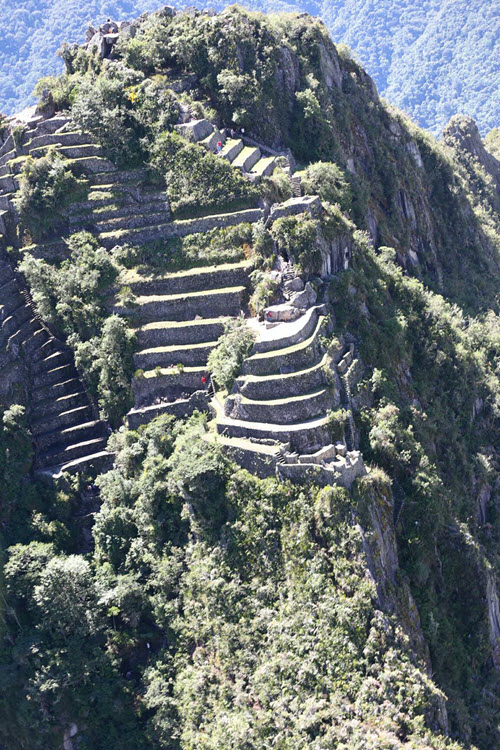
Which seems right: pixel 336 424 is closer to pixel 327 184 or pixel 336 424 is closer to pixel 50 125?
pixel 327 184

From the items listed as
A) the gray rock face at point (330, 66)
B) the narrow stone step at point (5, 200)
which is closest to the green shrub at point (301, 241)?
the narrow stone step at point (5, 200)

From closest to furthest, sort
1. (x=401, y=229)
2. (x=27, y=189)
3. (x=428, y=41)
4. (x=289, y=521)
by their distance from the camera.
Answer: (x=289, y=521) < (x=27, y=189) < (x=401, y=229) < (x=428, y=41)

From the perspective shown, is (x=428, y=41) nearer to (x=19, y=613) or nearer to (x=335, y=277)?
(x=335, y=277)

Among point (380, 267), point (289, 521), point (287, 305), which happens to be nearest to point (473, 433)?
point (380, 267)

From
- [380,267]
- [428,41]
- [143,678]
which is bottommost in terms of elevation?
[143,678]

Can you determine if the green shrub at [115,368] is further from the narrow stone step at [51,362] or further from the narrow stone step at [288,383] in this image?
the narrow stone step at [288,383]

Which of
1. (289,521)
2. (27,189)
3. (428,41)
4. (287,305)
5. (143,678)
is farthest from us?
(428,41)

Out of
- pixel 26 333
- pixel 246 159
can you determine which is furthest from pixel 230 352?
pixel 246 159

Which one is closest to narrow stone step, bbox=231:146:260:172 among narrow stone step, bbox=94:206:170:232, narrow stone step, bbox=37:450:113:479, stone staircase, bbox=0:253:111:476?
narrow stone step, bbox=94:206:170:232

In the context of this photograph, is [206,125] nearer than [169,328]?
No
